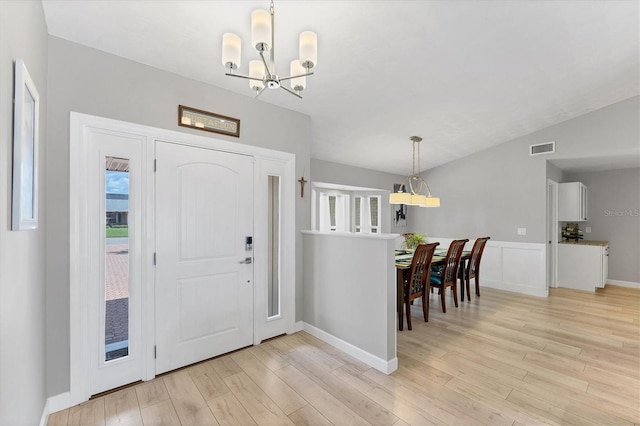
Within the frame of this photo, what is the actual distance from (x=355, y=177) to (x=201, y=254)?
148 inches

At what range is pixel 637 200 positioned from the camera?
5531 mm

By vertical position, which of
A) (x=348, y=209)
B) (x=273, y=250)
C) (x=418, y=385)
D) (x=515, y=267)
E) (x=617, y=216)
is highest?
(x=348, y=209)

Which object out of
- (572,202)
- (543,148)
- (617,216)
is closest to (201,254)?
(543,148)

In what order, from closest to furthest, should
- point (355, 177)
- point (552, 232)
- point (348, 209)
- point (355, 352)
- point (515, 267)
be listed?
point (355, 352)
point (515, 267)
point (552, 232)
point (355, 177)
point (348, 209)

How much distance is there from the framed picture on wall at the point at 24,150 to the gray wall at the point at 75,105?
649 millimetres

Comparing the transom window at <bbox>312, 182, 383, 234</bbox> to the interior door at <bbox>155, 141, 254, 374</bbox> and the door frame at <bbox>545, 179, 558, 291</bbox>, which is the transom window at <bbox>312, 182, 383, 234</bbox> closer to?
the interior door at <bbox>155, 141, 254, 374</bbox>

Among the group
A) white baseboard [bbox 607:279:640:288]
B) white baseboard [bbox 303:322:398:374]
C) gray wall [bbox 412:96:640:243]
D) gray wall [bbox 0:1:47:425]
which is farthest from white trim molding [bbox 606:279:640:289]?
gray wall [bbox 0:1:47:425]

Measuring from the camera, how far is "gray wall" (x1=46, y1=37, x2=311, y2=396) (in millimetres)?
2027

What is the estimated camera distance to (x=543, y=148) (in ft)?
16.4

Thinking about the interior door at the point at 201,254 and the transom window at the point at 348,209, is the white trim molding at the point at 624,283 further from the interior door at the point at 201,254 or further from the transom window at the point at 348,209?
the interior door at the point at 201,254

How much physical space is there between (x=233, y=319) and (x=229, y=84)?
7.56 ft

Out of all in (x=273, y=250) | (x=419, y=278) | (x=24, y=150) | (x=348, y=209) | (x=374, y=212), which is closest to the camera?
(x=24, y=150)

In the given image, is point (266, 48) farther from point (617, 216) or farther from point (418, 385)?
point (617, 216)

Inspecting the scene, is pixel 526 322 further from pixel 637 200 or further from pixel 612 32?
pixel 637 200
